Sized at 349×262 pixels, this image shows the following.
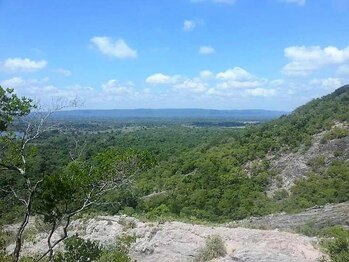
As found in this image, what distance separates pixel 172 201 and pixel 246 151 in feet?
37.5

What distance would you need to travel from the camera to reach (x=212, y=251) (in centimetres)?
1670

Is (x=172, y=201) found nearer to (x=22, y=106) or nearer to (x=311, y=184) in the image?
(x=311, y=184)

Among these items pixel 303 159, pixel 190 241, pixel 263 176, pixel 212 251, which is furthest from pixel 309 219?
pixel 303 159

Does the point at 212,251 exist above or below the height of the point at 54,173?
below

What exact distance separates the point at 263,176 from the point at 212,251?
80.7ft

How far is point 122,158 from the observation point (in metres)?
11.9

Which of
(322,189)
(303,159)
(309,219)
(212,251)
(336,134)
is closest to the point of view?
(212,251)

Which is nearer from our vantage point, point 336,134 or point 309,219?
point 309,219

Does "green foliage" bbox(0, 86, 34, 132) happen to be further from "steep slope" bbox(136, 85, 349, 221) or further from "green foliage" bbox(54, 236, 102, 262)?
"steep slope" bbox(136, 85, 349, 221)

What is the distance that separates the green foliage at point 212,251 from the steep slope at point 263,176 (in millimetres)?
14466

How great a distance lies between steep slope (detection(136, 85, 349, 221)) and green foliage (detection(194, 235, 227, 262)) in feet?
47.5

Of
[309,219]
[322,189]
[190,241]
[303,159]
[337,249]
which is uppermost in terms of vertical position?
[303,159]

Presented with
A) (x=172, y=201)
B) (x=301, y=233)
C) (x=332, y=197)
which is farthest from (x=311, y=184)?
(x=301, y=233)

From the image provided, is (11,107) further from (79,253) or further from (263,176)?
(263,176)
